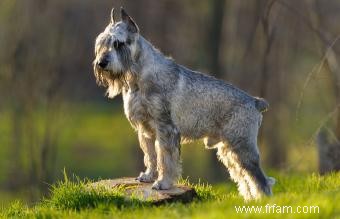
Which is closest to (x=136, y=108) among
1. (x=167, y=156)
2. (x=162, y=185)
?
(x=167, y=156)

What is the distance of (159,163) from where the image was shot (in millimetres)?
9664

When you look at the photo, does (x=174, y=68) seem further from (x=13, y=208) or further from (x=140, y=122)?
(x=13, y=208)

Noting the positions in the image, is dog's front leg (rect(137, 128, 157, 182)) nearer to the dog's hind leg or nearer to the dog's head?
the dog's head

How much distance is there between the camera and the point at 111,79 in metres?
9.45

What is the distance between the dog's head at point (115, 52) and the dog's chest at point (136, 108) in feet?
0.70

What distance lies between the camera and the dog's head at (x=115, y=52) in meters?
9.17

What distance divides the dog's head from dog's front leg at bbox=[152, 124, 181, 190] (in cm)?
87

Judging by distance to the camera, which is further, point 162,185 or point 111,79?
point 162,185

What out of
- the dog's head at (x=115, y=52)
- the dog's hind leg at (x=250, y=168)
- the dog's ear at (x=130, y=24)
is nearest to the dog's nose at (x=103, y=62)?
the dog's head at (x=115, y=52)

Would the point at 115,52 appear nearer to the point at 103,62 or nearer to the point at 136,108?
the point at 103,62

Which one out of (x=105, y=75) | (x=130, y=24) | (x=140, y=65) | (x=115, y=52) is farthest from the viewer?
(x=140, y=65)

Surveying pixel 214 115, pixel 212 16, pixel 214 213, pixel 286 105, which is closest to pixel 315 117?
pixel 286 105

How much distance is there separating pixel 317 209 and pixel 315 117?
28767mm

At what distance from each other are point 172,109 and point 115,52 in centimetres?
116
